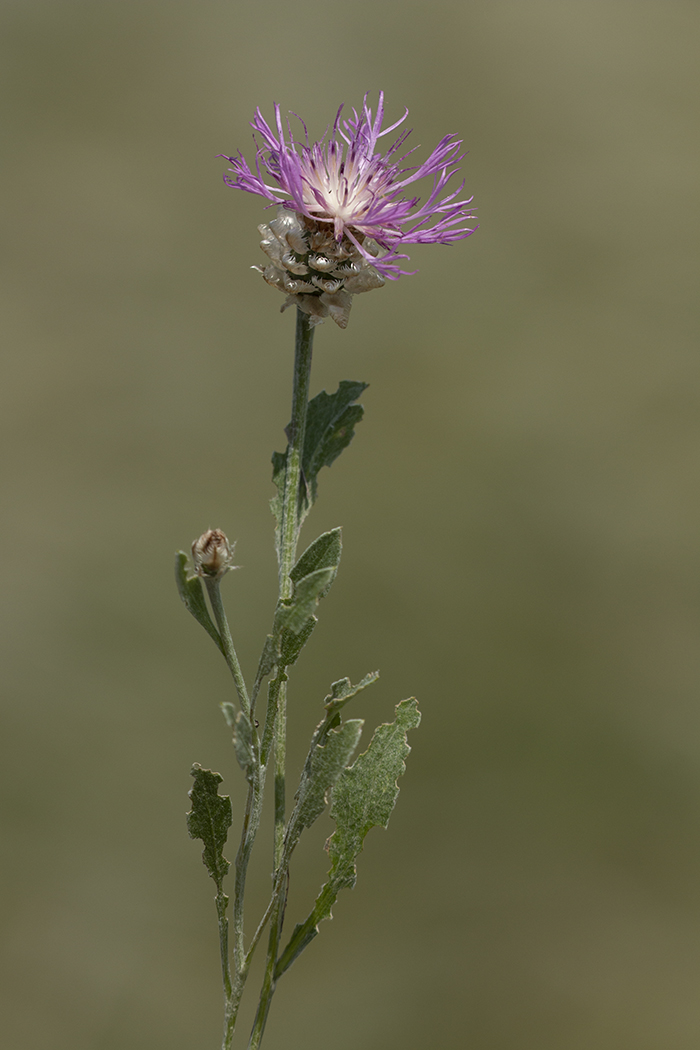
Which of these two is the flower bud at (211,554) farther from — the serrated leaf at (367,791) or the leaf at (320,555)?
the serrated leaf at (367,791)

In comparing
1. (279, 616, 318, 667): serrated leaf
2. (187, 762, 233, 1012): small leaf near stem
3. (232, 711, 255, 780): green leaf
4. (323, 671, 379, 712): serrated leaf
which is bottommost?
(187, 762, 233, 1012): small leaf near stem

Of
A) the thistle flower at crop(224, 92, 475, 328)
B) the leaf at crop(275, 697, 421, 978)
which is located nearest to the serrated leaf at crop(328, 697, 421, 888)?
the leaf at crop(275, 697, 421, 978)

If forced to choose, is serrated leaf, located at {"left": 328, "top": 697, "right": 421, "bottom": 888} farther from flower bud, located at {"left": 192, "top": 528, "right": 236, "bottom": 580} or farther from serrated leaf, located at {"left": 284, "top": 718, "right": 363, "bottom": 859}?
flower bud, located at {"left": 192, "top": 528, "right": 236, "bottom": 580}

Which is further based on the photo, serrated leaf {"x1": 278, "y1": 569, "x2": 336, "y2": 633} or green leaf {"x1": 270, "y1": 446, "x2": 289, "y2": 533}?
green leaf {"x1": 270, "y1": 446, "x2": 289, "y2": 533}

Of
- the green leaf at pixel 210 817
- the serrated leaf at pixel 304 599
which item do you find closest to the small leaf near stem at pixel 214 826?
the green leaf at pixel 210 817

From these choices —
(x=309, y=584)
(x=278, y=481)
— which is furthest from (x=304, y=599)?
(x=278, y=481)

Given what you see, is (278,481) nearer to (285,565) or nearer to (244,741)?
(285,565)

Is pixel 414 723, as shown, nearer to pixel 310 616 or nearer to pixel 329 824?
pixel 310 616
